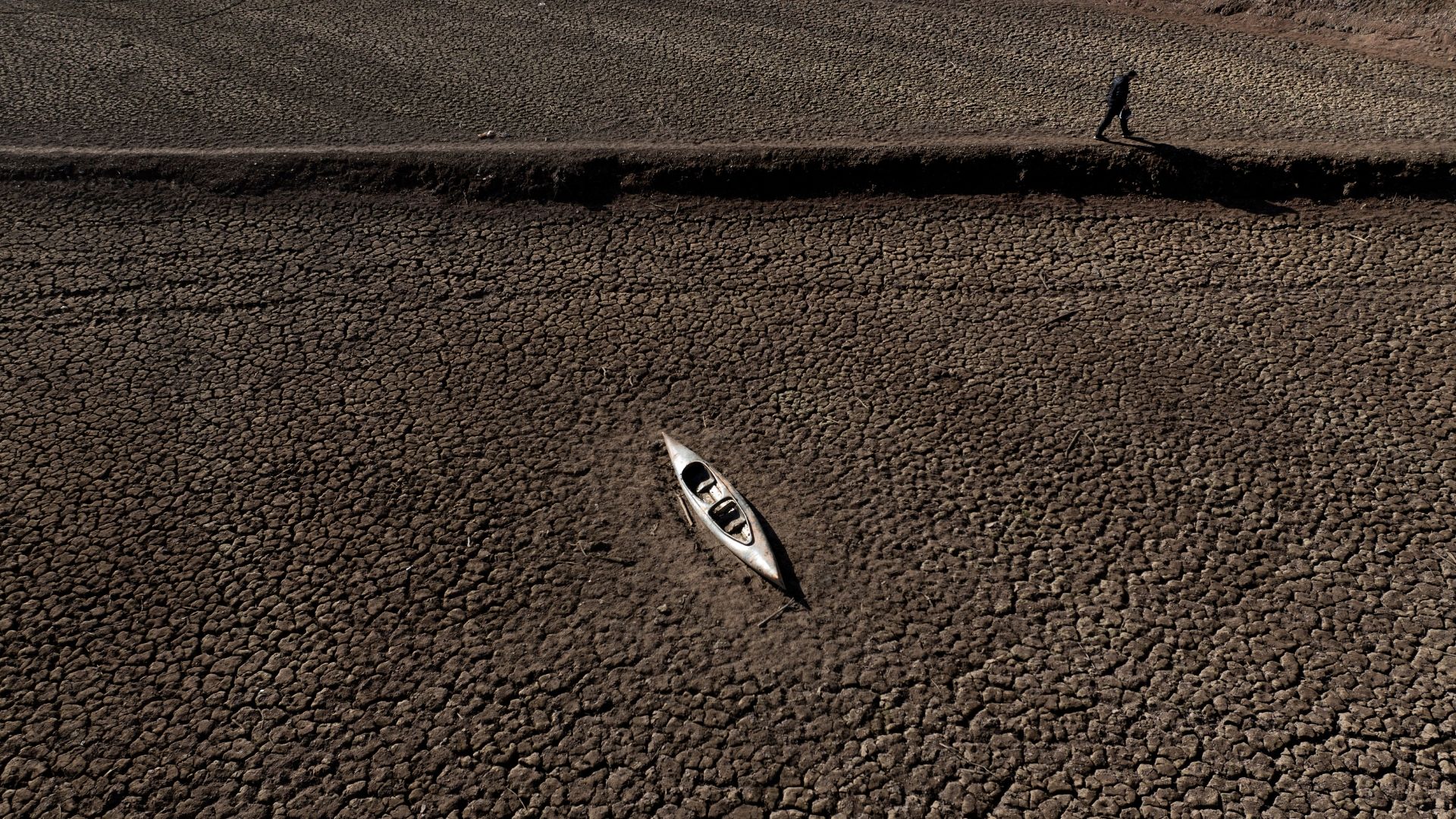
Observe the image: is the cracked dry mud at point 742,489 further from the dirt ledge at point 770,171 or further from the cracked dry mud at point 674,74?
the cracked dry mud at point 674,74

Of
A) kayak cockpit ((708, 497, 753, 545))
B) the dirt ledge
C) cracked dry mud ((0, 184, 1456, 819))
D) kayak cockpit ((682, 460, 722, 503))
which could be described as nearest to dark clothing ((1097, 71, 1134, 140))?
the dirt ledge

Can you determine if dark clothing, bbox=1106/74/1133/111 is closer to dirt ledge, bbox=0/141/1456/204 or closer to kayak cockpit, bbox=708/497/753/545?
dirt ledge, bbox=0/141/1456/204

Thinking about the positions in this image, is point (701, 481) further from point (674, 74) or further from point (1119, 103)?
point (674, 74)

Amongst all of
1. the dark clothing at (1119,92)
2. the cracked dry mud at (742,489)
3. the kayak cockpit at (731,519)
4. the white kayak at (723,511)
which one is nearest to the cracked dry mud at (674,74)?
the dark clothing at (1119,92)

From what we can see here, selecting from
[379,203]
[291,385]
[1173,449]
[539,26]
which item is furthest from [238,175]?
[1173,449]

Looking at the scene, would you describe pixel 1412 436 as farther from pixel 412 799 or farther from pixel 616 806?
pixel 412 799
